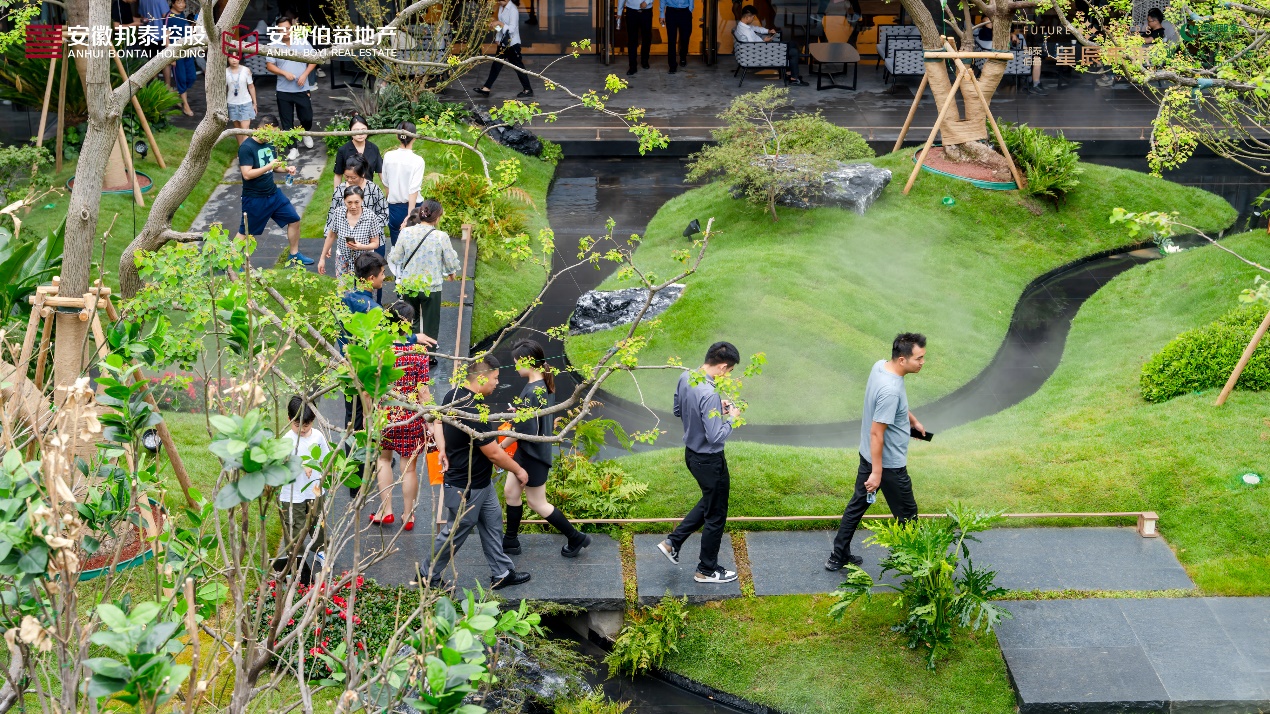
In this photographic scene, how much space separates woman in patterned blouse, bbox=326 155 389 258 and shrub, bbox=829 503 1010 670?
5.15 m

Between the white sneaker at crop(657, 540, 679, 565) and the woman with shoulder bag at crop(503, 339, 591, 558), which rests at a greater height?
the woman with shoulder bag at crop(503, 339, 591, 558)

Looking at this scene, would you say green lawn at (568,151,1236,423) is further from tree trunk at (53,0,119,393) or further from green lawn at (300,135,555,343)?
tree trunk at (53,0,119,393)

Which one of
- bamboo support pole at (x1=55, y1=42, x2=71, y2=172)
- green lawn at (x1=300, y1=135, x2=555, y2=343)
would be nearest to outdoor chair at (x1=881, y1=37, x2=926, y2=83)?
green lawn at (x1=300, y1=135, x2=555, y2=343)

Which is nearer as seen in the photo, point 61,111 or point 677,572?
point 677,572

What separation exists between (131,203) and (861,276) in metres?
8.52

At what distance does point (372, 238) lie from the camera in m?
10.1

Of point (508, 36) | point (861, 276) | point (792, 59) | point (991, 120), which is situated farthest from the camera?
point (792, 59)

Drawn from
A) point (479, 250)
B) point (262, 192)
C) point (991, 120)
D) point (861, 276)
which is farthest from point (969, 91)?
point (262, 192)

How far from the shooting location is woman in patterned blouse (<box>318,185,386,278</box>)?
10.0 m

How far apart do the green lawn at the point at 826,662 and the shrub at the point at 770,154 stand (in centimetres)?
728

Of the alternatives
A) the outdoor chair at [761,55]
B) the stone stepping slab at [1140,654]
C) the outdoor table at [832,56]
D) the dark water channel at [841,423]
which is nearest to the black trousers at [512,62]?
the dark water channel at [841,423]

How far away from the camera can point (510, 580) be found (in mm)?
7676

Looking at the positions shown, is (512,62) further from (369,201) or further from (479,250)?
(369,201)

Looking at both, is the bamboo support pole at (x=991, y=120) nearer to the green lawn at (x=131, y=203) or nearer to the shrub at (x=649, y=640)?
the green lawn at (x=131, y=203)
